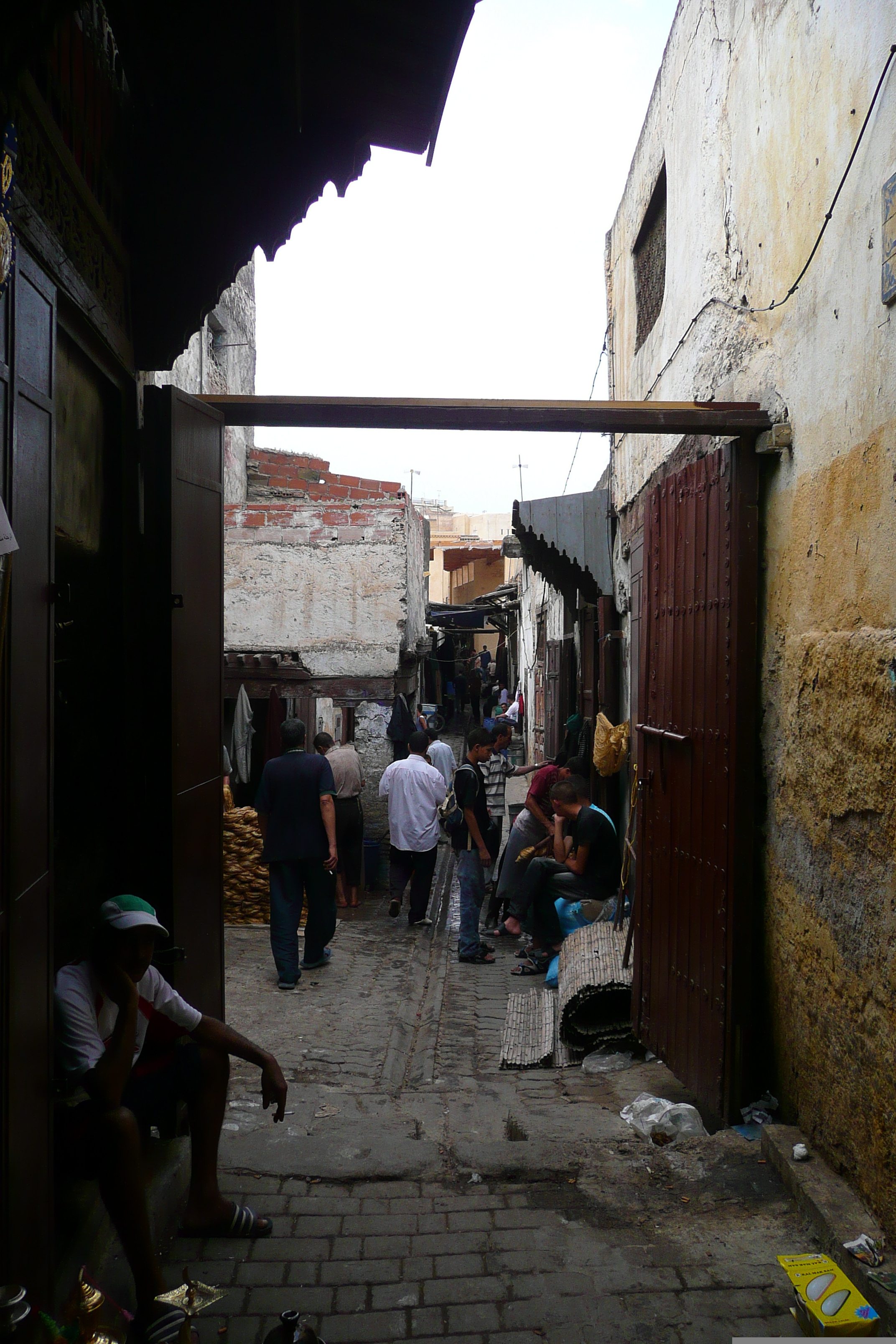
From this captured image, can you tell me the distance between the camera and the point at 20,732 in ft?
6.96

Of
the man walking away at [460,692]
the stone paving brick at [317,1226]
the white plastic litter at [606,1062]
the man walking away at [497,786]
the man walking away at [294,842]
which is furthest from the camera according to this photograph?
the man walking away at [460,692]

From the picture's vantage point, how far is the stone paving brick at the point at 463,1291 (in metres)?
2.69

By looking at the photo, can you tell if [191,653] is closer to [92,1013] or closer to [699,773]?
[92,1013]

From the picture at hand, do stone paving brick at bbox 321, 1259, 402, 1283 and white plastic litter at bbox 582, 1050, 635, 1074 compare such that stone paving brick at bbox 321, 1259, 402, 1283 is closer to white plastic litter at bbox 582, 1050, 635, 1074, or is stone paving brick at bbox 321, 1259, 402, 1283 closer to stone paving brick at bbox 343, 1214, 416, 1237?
stone paving brick at bbox 343, 1214, 416, 1237

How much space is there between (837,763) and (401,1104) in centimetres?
254

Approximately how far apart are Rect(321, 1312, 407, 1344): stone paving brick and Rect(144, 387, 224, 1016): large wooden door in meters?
1.21

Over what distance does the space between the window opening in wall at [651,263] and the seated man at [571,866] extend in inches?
131

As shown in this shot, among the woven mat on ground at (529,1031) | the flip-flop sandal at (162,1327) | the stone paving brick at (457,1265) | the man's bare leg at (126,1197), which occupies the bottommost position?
the woven mat on ground at (529,1031)

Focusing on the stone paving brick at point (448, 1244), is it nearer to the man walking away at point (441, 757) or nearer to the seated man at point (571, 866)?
the seated man at point (571, 866)

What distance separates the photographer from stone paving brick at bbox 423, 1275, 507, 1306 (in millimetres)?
2693

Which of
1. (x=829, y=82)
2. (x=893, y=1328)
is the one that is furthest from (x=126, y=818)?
(x=829, y=82)

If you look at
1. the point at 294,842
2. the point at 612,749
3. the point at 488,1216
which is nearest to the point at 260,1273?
the point at 488,1216

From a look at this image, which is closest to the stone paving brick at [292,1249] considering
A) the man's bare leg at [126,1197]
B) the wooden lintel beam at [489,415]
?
the man's bare leg at [126,1197]

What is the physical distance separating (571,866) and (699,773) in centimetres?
291
